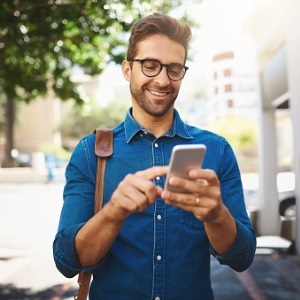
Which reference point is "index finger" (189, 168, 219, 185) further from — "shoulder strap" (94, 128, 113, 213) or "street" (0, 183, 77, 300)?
"street" (0, 183, 77, 300)

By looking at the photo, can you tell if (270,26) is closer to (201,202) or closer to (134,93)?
(134,93)

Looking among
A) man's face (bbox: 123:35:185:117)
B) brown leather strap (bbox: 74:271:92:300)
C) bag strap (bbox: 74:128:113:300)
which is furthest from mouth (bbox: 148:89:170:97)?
brown leather strap (bbox: 74:271:92:300)

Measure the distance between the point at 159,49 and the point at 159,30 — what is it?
9 cm

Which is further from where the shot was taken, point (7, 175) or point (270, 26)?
point (7, 175)

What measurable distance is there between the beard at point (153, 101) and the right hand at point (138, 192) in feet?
1.79

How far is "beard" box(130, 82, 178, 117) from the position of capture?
1.72 meters

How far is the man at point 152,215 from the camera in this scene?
4.91 ft

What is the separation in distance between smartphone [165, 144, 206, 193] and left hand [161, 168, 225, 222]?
0.02m

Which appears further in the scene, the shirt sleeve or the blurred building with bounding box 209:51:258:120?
the blurred building with bounding box 209:51:258:120

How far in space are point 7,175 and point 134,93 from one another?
87.8 ft

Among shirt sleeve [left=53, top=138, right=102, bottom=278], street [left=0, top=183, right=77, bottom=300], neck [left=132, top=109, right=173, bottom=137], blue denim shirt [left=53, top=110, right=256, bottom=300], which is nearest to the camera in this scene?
shirt sleeve [left=53, top=138, right=102, bottom=278]

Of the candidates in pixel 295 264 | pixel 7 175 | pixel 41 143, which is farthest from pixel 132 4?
pixel 41 143

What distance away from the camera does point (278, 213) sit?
32.8 ft

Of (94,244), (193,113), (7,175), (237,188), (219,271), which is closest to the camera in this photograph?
(94,244)
